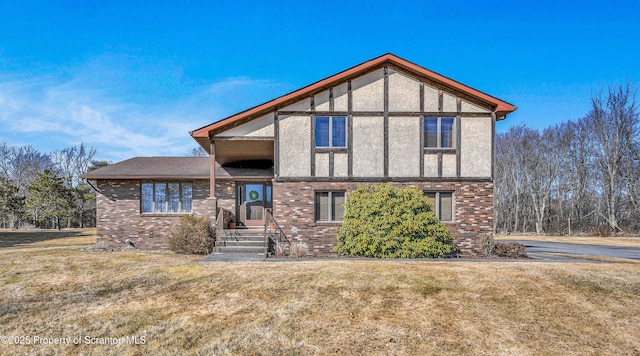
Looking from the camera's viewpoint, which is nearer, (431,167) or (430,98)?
(431,167)

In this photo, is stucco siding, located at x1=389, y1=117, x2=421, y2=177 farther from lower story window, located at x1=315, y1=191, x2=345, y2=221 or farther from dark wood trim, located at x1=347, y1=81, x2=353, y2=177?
lower story window, located at x1=315, y1=191, x2=345, y2=221

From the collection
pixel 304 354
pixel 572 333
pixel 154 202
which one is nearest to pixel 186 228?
pixel 154 202

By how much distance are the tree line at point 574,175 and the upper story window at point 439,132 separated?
71.1 feet

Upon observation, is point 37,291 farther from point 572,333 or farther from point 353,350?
point 572,333

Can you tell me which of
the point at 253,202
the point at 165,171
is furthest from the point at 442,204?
the point at 165,171

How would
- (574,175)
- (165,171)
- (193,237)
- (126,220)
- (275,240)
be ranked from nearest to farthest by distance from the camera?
(275,240) < (193,237) < (126,220) < (165,171) < (574,175)

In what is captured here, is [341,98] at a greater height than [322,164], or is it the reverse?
[341,98]

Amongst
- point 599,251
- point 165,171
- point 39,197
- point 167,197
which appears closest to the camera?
point 167,197

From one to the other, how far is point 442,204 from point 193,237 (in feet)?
31.9

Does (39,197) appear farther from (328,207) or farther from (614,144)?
(614,144)

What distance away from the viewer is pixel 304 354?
4738 millimetres

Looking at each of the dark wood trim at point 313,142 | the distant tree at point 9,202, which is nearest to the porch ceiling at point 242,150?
the dark wood trim at point 313,142

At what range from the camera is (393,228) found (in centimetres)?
1093

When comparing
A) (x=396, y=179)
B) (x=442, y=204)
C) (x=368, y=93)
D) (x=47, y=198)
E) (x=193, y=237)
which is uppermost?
(x=368, y=93)
